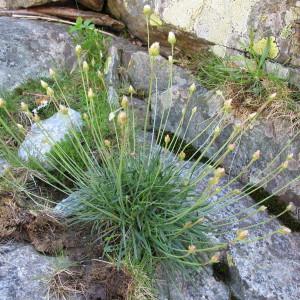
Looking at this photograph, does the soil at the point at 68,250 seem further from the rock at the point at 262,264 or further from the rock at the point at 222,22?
the rock at the point at 222,22

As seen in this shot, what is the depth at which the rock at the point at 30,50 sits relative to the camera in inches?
144

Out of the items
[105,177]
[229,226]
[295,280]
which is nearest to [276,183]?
[229,226]

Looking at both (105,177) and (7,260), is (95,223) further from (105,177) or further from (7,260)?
(7,260)

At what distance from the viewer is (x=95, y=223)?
244 centimetres

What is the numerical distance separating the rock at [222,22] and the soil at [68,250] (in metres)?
1.77

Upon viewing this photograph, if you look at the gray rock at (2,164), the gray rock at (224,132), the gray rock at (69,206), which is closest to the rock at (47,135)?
the gray rock at (2,164)

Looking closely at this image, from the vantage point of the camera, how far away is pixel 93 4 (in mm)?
4078

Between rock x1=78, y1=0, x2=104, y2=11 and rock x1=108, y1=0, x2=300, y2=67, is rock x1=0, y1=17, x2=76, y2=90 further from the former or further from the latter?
rock x1=108, y1=0, x2=300, y2=67

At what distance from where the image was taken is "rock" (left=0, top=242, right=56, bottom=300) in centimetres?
215

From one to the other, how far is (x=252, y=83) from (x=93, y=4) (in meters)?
1.77

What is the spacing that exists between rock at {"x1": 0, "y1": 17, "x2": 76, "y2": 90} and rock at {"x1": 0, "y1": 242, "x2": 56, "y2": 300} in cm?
163

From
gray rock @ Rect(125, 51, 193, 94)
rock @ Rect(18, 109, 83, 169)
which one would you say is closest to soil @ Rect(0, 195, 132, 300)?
rock @ Rect(18, 109, 83, 169)

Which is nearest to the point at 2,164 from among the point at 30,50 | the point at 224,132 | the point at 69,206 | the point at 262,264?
the point at 69,206

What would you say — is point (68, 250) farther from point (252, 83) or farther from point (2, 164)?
point (252, 83)
